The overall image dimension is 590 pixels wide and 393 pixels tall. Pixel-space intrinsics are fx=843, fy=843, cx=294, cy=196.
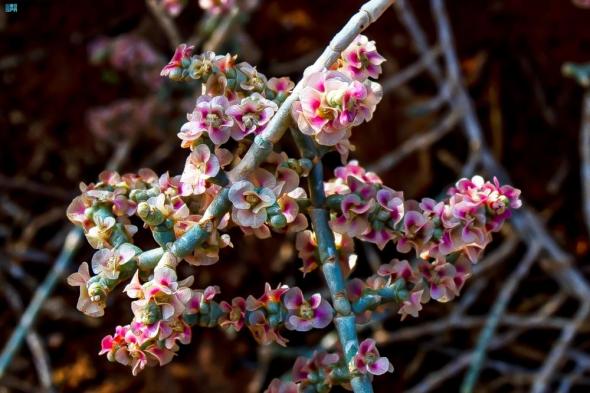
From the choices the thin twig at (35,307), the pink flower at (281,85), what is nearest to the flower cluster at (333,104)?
the pink flower at (281,85)

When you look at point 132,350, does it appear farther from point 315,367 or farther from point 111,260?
point 315,367

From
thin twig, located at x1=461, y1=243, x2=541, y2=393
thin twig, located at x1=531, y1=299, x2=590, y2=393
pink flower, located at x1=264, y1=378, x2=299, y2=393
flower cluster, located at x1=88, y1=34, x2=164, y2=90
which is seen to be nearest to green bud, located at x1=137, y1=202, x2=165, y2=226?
pink flower, located at x1=264, y1=378, x2=299, y2=393

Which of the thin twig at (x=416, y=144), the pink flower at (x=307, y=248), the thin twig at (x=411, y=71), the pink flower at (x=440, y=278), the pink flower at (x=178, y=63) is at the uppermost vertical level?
the thin twig at (x=411, y=71)

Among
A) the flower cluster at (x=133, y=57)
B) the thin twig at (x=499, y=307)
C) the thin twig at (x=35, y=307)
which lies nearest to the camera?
the thin twig at (x=35, y=307)

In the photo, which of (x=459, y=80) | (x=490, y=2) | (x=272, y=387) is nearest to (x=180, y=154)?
(x=459, y=80)

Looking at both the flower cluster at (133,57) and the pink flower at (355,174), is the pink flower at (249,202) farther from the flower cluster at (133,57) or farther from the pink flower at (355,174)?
the flower cluster at (133,57)

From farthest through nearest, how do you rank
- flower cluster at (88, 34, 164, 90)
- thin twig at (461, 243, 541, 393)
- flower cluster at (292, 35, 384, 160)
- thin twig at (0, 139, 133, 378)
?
flower cluster at (88, 34, 164, 90)
thin twig at (461, 243, 541, 393)
thin twig at (0, 139, 133, 378)
flower cluster at (292, 35, 384, 160)

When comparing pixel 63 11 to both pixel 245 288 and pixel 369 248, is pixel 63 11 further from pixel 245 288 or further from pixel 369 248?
pixel 369 248

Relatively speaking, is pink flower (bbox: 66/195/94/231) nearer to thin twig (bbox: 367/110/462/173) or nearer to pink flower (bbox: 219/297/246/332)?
pink flower (bbox: 219/297/246/332)
